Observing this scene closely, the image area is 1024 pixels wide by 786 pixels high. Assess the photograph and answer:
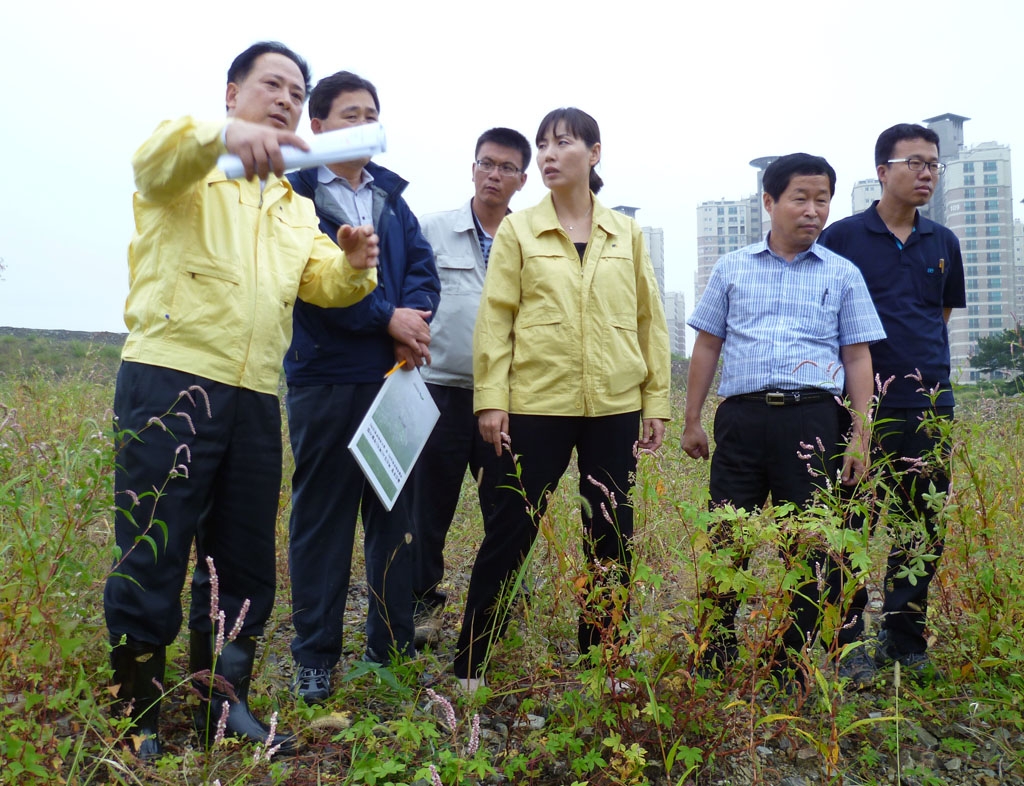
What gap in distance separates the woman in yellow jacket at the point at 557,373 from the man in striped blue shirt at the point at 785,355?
299 millimetres

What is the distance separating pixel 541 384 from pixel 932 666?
1861 millimetres

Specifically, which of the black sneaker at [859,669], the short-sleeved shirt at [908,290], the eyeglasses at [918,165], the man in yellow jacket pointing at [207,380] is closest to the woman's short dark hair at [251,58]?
the man in yellow jacket pointing at [207,380]

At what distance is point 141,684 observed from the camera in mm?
2256

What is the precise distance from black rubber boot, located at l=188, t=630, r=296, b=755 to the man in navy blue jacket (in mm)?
290

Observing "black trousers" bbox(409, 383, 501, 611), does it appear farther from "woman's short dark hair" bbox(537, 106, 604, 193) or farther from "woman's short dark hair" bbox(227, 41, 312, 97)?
"woman's short dark hair" bbox(227, 41, 312, 97)

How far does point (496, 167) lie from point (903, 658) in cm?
277

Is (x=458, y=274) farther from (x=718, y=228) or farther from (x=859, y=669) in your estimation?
(x=718, y=228)

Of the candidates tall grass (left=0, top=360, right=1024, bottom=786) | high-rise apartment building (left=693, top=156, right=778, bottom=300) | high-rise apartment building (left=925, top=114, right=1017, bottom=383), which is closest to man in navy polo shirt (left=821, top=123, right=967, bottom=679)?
tall grass (left=0, top=360, right=1024, bottom=786)

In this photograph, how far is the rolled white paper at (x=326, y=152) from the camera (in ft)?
6.36

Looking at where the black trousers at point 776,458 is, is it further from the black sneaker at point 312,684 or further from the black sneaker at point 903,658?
the black sneaker at point 312,684

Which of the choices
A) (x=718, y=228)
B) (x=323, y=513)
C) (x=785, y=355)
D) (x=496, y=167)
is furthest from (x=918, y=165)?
(x=718, y=228)

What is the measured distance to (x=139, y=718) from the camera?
7.18 feet

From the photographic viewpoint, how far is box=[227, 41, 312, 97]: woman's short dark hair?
260 centimetres

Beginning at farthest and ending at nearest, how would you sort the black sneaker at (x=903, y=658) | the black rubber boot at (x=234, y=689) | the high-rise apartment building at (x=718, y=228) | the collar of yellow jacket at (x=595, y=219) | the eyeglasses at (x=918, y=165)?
the high-rise apartment building at (x=718, y=228)
the eyeglasses at (x=918, y=165)
the black sneaker at (x=903, y=658)
the collar of yellow jacket at (x=595, y=219)
the black rubber boot at (x=234, y=689)
